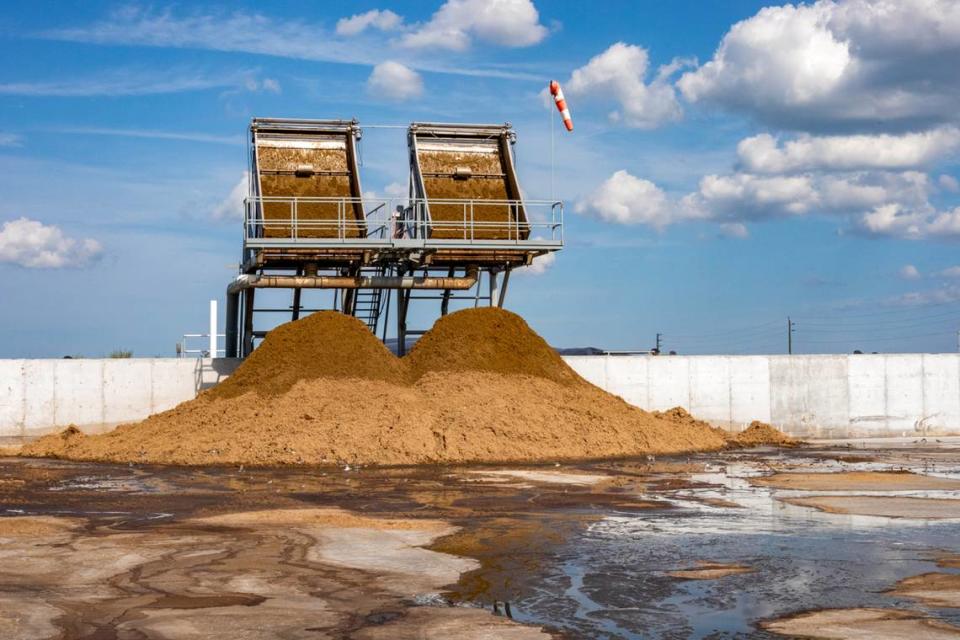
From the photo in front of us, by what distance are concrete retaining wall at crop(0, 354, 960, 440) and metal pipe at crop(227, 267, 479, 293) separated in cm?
281

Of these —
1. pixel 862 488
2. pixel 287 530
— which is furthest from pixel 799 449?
pixel 287 530

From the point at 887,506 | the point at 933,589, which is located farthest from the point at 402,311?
the point at 933,589

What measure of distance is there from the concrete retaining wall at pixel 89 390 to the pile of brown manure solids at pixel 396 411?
1302 millimetres

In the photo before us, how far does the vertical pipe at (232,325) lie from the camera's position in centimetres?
3581

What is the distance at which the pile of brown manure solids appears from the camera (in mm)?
26125

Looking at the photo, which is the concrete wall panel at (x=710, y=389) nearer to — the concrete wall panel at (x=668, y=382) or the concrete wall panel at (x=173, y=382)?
the concrete wall panel at (x=668, y=382)

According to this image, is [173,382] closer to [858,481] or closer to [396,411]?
[396,411]

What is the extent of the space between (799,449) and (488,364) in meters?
8.96

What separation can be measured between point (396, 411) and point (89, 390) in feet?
31.0

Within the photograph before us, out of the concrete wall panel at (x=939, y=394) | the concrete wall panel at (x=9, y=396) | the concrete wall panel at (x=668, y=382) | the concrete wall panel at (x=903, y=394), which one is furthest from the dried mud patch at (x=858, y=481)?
the concrete wall panel at (x=9, y=396)

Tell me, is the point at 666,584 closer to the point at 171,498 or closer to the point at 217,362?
the point at 171,498

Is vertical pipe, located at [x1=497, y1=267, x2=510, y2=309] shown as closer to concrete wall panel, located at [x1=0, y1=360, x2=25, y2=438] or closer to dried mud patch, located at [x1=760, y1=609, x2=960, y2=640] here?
concrete wall panel, located at [x1=0, y1=360, x2=25, y2=438]

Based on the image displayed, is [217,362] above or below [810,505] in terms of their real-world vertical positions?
above

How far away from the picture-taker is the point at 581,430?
28.5 m
